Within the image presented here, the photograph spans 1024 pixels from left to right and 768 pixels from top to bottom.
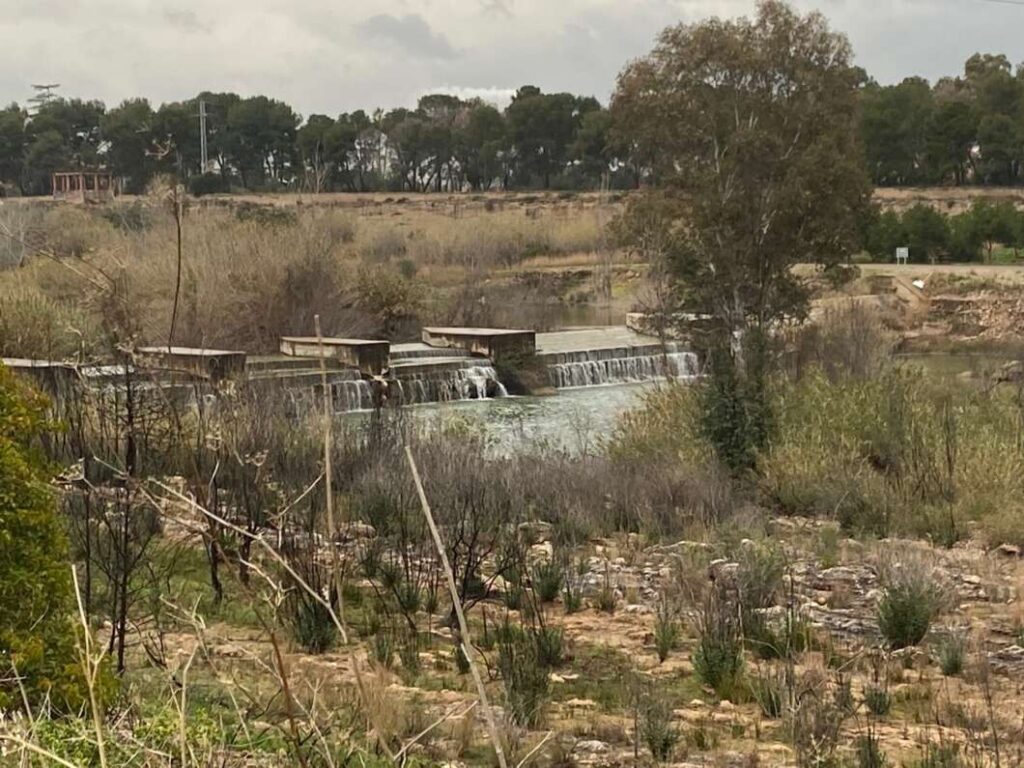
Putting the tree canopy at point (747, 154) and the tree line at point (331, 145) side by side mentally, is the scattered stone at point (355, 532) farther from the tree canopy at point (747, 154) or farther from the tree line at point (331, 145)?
the tree line at point (331, 145)

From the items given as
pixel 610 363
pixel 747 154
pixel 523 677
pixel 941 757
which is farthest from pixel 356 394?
pixel 941 757

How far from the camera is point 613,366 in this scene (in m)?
25.0

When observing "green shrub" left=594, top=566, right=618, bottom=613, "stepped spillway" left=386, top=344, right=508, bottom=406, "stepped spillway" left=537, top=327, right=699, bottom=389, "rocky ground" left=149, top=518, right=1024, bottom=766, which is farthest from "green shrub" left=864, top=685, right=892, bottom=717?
"stepped spillway" left=537, top=327, right=699, bottom=389

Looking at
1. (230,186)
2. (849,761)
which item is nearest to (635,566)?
(849,761)

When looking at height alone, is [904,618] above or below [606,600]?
above

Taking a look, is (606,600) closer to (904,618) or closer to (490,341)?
(904,618)

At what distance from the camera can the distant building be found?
53.0m

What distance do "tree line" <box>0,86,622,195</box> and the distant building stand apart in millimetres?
2551

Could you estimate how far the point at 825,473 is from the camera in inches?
507

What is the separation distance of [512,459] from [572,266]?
32.2 meters

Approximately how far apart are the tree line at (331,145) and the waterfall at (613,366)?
3971 centimetres

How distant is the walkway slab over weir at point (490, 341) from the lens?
2442 centimetres

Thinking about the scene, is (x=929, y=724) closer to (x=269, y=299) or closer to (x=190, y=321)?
(x=190, y=321)

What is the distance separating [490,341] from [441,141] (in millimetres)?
50357
